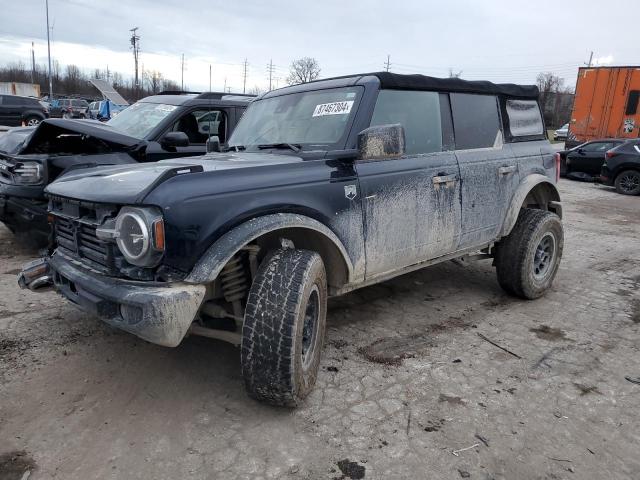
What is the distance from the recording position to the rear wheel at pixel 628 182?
13180 mm

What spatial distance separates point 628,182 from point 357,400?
524 inches

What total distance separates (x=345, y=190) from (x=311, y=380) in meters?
1.16

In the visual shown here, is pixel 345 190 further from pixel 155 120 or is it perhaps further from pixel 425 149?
pixel 155 120

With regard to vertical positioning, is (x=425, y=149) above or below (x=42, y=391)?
above

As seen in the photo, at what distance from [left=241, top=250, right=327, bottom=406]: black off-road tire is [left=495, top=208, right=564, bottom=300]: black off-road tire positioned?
2534 millimetres

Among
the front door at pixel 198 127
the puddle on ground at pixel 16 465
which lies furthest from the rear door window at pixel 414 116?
the front door at pixel 198 127

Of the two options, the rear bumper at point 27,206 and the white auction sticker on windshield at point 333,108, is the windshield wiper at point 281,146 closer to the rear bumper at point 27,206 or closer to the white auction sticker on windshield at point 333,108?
the white auction sticker on windshield at point 333,108

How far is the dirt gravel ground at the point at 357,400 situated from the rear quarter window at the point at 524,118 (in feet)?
5.53

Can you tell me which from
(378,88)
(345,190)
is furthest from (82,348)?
(378,88)

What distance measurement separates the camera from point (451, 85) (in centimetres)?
412

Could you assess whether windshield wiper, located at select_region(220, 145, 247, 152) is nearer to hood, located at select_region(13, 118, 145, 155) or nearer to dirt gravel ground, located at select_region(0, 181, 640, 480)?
dirt gravel ground, located at select_region(0, 181, 640, 480)

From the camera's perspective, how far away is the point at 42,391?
2.99 m

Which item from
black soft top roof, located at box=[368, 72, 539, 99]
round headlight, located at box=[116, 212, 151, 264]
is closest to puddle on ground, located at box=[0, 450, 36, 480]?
round headlight, located at box=[116, 212, 151, 264]

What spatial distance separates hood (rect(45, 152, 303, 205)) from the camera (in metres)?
2.50
